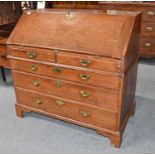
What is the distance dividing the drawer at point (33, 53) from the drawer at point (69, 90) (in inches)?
7.3

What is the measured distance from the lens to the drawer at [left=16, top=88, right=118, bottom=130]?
6.19 feet

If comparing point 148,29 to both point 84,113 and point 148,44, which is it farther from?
point 84,113

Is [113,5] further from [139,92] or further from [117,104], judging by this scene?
[117,104]

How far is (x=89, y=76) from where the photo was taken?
177 cm

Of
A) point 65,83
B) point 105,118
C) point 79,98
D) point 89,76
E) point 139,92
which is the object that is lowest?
point 139,92

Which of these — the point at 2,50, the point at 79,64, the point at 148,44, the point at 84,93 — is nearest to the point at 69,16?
the point at 79,64

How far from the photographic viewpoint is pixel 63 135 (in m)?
2.10

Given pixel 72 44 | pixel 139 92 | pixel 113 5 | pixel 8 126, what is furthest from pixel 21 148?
pixel 113 5

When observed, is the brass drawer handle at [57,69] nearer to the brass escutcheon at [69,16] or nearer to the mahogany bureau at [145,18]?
the brass escutcheon at [69,16]

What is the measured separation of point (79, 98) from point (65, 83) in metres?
0.18

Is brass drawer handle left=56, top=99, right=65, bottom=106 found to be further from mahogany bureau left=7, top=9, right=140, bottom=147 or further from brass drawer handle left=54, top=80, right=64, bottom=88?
brass drawer handle left=54, top=80, right=64, bottom=88

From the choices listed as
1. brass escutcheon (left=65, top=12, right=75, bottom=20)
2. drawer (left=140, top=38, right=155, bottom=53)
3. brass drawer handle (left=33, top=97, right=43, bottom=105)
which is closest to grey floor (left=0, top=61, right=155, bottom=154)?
brass drawer handle (left=33, top=97, right=43, bottom=105)

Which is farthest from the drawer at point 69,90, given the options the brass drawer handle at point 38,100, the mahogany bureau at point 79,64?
the brass drawer handle at point 38,100

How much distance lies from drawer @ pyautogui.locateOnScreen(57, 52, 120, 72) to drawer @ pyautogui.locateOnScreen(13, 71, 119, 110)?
0.62 feet
